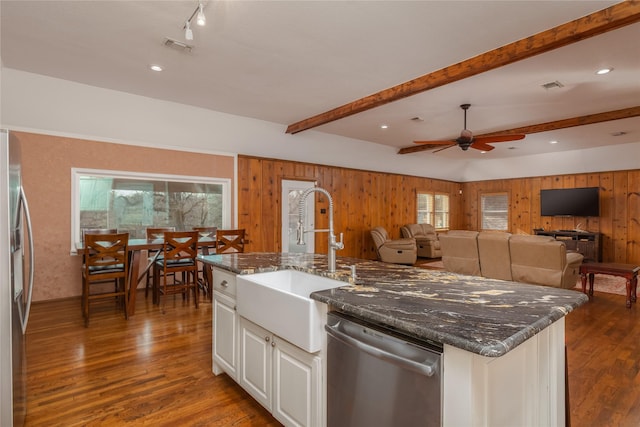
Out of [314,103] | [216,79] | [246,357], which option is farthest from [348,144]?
[246,357]

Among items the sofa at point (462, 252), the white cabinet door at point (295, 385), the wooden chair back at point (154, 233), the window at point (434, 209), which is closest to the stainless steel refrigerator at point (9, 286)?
the white cabinet door at point (295, 385)

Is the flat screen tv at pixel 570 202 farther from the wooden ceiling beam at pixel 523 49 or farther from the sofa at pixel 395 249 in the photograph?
the wooden ceiling beam at pixel 523 49

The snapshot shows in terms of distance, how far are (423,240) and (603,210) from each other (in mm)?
4163

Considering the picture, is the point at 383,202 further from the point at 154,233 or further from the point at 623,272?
the point at 154,233

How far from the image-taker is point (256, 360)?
78.7 inches

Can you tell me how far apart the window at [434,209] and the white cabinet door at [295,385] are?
8.08 metres

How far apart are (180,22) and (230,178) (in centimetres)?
308

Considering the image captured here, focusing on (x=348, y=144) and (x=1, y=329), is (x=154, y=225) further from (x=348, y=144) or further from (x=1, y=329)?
(x=348, y=144)

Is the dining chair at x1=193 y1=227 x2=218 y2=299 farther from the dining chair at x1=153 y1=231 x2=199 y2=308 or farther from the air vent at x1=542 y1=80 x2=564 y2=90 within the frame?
the air vent at x1=542 y1=80 x2=564 y2=90

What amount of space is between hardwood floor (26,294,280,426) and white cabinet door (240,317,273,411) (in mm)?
172

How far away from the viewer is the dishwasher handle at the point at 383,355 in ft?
3.74

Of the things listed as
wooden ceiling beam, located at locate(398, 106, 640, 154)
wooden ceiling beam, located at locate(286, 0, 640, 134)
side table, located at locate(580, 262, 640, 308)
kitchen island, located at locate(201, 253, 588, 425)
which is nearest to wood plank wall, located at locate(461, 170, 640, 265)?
wooden ceiling beam, located at locate(398, 106, 640, 154)

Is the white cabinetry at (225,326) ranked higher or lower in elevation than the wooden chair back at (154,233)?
lower

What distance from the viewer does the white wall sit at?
409 centimetres
